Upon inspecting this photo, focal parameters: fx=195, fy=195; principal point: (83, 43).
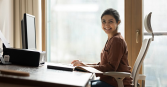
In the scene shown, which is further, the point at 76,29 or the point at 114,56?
the point at 76,29

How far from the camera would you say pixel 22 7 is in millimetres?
2494

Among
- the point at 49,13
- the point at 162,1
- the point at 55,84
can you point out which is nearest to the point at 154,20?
the point at 162,1

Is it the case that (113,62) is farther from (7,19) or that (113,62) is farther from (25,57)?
(7,19)

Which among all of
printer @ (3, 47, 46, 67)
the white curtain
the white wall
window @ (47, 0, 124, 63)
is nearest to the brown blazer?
printer @ (3, 47, 46, 67)

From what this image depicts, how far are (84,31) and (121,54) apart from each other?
959 millimetres

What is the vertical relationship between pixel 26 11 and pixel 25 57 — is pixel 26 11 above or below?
above

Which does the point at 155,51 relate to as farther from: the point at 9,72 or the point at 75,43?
the point at 9,72

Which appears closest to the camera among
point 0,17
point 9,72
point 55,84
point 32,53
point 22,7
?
point 55,84

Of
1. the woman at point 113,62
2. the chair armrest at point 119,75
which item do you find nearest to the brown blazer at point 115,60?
the woman at point 113,62

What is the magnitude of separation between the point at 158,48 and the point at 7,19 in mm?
1825

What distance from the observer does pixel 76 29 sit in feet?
8.36

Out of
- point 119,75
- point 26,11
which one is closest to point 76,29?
point 26,11

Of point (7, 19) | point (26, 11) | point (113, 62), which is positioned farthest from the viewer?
point (26, 11)

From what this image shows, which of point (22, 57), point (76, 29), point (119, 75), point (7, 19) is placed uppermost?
point (7, 19)
